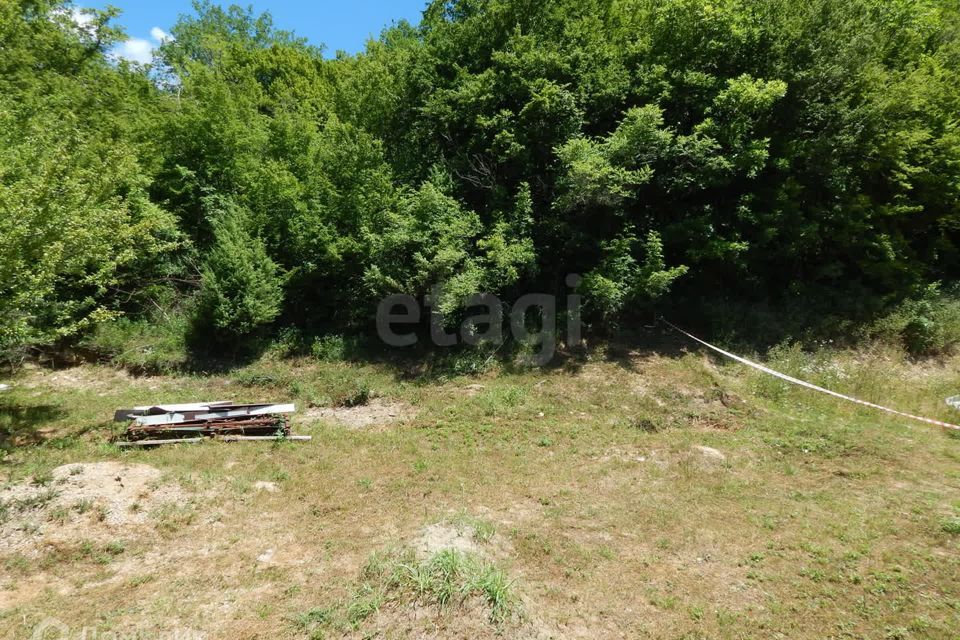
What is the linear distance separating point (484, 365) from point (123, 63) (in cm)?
1702

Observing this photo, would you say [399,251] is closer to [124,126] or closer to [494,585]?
[494,585]

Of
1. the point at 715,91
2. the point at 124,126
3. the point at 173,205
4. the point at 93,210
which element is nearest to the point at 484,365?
the point at 93,210

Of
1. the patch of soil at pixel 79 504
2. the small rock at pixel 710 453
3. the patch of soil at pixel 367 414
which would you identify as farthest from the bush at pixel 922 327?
the patch of soil at pixel 79 504

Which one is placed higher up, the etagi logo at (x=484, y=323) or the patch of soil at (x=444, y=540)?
the etagi logo at (x=484, y=323)

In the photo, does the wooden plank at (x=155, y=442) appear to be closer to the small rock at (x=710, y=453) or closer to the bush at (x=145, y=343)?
the bush at (x=145, y=343)

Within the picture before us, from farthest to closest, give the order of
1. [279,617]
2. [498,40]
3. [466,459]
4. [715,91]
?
[498,40] → [715,91] → [466,459] → [279,617]

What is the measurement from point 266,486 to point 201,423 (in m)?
2.46

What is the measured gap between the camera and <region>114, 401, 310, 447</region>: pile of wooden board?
27.2 feet

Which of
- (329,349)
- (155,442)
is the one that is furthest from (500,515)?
(329,349)

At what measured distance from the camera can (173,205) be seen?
14609mm

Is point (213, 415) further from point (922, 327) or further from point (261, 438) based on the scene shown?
point (922, 327)

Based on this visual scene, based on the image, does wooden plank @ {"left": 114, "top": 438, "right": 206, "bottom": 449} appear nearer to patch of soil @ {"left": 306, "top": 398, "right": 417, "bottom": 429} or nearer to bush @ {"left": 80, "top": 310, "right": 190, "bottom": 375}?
patch of soil @ {"left": 306, "top": 398, "right": 417, "bottom": 429}

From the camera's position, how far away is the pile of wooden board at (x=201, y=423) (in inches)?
327

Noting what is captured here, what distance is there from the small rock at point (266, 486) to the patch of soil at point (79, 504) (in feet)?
3.05
